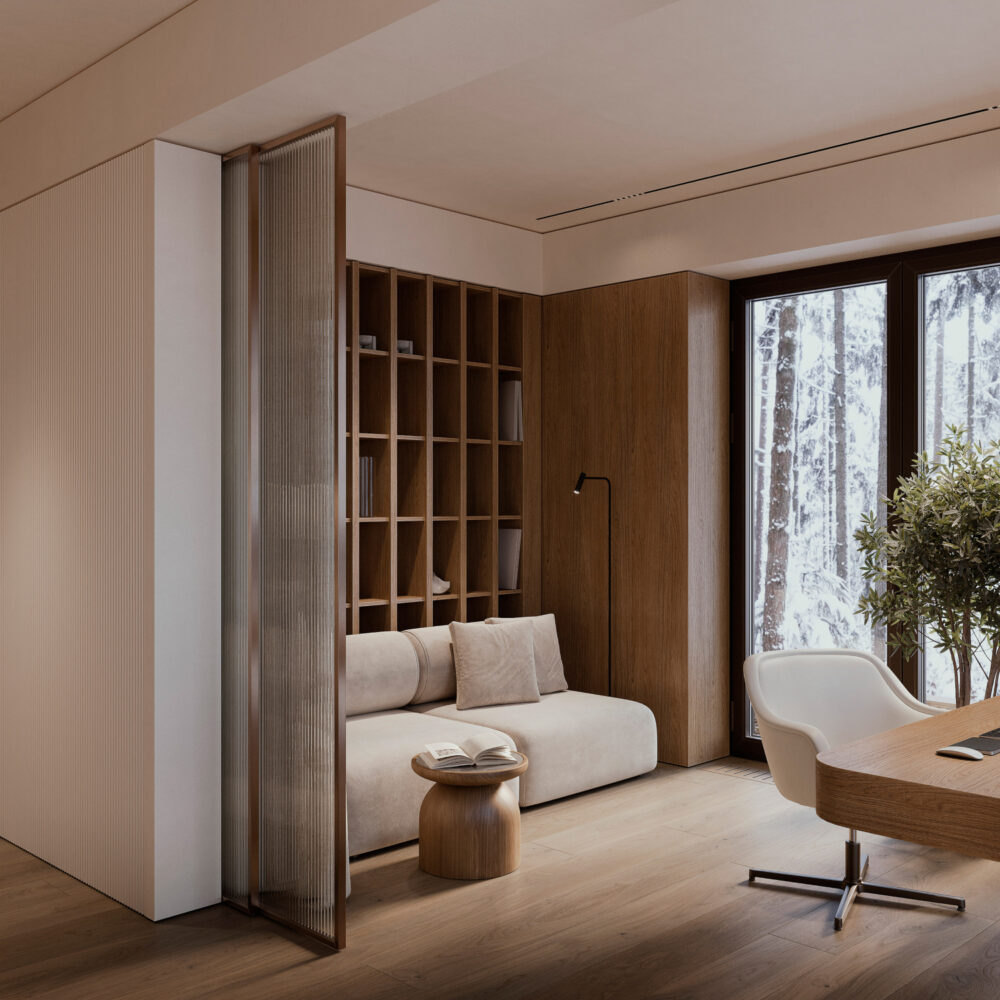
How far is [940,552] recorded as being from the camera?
404cm

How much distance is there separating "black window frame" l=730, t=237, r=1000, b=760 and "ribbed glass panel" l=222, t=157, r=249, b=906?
2955 millimetres

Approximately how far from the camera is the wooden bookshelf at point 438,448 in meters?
5.22

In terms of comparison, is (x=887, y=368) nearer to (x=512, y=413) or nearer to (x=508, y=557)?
(x=512, y=413)

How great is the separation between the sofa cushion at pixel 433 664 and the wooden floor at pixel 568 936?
3.62 feet

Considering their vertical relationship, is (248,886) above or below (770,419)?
below

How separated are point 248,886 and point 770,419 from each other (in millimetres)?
3466

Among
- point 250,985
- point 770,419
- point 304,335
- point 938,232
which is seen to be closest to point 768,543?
point 770,419

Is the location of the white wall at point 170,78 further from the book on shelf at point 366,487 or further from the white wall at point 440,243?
the book on shelf at point 366,487

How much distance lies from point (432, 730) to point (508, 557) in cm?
157

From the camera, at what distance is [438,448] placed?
5.72 m

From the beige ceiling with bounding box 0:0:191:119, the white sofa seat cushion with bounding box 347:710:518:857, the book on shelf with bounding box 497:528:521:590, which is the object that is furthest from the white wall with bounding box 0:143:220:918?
the book on shelf with bounding box 497:528:521:590

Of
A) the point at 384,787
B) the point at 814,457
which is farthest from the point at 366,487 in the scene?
the point at 814,457

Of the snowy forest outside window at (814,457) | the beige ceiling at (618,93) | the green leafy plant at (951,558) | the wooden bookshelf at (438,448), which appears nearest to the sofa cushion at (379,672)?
the wooden bookshelf at (438,448)

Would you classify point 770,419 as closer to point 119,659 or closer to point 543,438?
point 543,438
